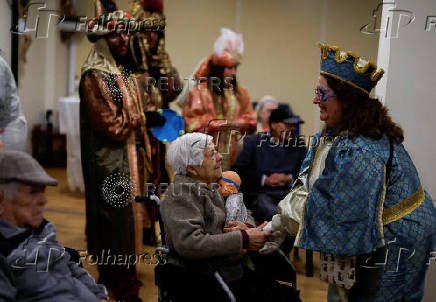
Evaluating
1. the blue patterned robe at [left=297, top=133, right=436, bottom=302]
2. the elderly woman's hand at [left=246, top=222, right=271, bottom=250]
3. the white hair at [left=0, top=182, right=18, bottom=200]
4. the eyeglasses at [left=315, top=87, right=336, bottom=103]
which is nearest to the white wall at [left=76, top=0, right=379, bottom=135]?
the eyeglasses at [left=315, top=87, right=336, bottom=103]

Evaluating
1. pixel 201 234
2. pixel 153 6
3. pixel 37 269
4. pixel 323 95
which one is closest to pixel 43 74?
Result: pixel 37 269

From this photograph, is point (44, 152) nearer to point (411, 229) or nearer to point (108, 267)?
point (108, 267)

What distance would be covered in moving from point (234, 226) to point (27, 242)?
843 mm

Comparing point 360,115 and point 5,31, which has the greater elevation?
point 5,31

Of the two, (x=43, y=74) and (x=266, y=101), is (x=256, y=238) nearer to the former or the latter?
(x=43, y=74)

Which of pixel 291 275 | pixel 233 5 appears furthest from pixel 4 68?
pixel 233 5

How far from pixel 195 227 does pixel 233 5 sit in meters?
2.05

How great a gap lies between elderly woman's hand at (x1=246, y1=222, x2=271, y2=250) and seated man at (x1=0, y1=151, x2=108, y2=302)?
0.67 m

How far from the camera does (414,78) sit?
2504 mm

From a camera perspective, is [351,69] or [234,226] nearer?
[351,69]

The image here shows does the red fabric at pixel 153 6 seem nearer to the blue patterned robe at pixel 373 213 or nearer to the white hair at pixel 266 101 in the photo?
the white hair at pixel 266 101

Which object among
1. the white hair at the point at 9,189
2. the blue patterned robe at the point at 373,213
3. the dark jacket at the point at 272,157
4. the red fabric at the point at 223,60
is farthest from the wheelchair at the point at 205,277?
the red fabric at the point at 223,60

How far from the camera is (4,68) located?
1593mm

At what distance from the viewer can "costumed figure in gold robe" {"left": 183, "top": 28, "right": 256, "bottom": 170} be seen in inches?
88.0
